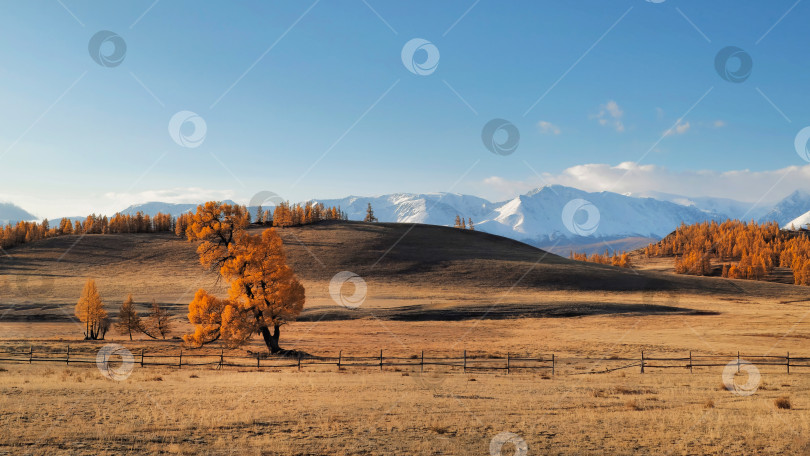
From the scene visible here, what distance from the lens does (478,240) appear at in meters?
167

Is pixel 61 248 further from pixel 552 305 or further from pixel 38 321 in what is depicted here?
pixel 552 305

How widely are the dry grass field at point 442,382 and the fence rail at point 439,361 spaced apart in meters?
1.26

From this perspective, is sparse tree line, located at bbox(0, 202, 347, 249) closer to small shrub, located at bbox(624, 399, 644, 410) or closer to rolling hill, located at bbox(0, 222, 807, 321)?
rolling hill, located at bbox(0, 222, 807, 321)

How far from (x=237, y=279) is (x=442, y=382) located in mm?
19613

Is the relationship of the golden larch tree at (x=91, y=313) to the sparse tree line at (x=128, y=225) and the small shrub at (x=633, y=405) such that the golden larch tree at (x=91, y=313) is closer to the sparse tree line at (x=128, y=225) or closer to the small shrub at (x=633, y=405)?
the small shrub at (x=633, y=405)


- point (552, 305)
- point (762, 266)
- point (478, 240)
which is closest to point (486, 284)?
point (552, 305)

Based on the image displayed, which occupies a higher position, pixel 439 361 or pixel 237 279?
pixel 237 279

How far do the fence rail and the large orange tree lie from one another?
2267 millimetres

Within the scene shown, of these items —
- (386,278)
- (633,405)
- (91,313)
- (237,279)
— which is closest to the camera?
(633,405)

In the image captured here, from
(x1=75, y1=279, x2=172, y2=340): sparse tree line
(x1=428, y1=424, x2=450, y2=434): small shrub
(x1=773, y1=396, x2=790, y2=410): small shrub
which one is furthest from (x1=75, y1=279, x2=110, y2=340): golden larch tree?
(x1=773, y1=396, x2=790, y2=410): small shrub

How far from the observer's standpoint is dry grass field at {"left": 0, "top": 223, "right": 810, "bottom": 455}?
55.1 feet

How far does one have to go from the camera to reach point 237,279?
39656 mm

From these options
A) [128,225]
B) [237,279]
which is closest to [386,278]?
[237,279]

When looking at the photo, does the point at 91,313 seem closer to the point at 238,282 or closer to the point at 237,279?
the point at 237,279
